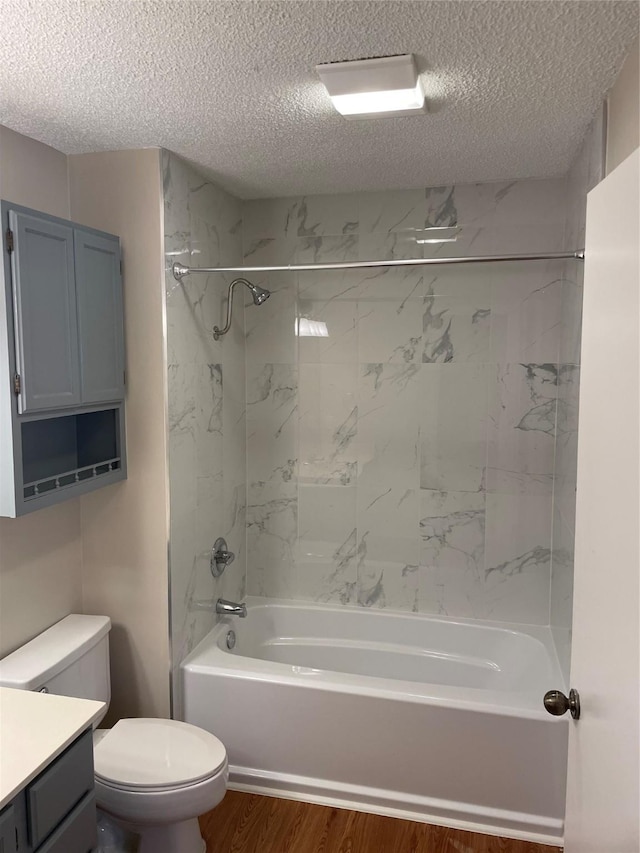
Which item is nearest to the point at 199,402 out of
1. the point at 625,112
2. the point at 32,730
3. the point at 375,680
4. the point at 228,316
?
the point at 228,316

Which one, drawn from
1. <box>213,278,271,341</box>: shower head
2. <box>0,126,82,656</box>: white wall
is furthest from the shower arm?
<box>0,126,82,656</box>: white wall

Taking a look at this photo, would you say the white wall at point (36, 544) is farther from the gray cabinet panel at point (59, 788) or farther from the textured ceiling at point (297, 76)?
the gray cabinet panel at point (59, 788)

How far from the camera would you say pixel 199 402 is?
275 cm

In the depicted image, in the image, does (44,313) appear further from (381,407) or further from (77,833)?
(381,407)

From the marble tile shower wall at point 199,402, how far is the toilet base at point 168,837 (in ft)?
1.74

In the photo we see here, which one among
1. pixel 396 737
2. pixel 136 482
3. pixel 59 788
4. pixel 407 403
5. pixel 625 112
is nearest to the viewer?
pixel 59 788

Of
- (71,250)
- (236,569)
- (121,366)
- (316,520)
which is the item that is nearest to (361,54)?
(71,250)

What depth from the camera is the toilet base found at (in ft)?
6.97

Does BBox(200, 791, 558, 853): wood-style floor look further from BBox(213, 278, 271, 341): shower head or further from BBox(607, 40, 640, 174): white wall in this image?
BBox(607, 40, 640, 174): white wall

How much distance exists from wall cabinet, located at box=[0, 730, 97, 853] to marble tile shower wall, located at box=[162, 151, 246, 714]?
34.5 inches

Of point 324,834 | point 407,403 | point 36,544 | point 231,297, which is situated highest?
point 231,297

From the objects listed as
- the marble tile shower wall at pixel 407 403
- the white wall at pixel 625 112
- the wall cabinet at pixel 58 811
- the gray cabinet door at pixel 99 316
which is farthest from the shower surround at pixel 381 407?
the wall cabinet at pixel 58 811

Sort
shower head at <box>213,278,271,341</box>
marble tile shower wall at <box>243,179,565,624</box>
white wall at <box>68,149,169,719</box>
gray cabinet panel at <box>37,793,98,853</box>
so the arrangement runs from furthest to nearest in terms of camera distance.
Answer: marble tile shower wall at <box>243,179,565,624</box>
shower head at <box>213,278,271,341</box>
white wall at <box>68,149,169,719</box>
gray cabinet panel at <box>37,793,98,853</box>

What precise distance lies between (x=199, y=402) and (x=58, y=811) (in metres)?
1.58
